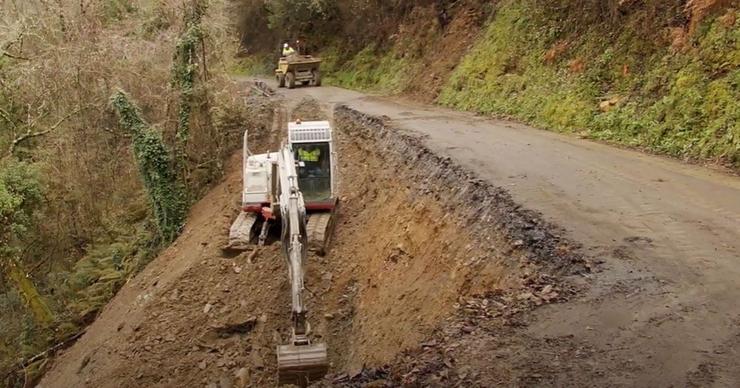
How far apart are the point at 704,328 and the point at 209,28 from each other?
1638 centimetres

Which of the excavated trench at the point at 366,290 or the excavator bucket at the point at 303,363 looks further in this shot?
the excavator bucket at the point at 303,363

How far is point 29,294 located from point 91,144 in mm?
4801

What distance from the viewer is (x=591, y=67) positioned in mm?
17219

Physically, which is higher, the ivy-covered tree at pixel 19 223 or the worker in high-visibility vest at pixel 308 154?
the worker in high-visibility vest at pixel 308 154

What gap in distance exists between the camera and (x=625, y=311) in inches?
253

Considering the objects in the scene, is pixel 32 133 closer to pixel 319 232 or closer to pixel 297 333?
pixel 319 232

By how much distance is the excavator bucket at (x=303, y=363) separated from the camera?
854cm

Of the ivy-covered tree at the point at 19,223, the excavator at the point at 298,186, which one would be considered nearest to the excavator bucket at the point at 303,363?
the excavator at the point at 298,186

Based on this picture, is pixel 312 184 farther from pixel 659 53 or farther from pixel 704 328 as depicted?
pixel 704 328

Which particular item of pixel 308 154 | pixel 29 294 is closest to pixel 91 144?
pixel 29 294

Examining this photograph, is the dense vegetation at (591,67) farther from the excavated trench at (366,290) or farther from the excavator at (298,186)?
the excavator at (298,186)

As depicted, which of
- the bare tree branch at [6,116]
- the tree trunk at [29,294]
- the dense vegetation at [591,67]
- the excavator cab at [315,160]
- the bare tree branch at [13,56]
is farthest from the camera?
the bare tree branch at [6,116]

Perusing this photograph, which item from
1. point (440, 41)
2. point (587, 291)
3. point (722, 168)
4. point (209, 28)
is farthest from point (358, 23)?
point (587, 291)

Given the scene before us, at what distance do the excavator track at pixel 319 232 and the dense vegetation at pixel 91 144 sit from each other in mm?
5738
